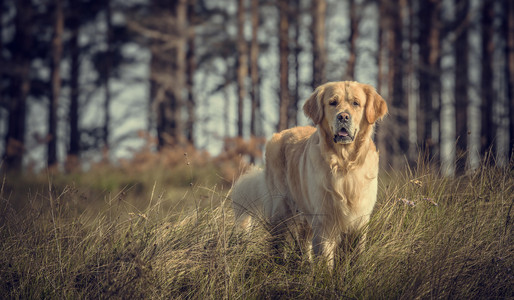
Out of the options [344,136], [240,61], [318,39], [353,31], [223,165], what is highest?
[353,31]

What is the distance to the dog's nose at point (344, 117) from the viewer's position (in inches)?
126

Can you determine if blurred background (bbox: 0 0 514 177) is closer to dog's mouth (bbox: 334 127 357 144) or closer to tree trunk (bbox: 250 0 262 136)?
tree trunk (bbox: 250 0 262 136)

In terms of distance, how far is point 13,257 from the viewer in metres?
2.76

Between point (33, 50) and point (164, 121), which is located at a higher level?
point (33, 50)

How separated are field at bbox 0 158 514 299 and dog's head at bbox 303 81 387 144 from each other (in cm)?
60

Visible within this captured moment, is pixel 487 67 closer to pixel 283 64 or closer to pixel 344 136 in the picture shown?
pixel 283 64

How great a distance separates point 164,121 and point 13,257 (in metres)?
15.7

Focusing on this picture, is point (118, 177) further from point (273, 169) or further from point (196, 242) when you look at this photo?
point (196, 242)

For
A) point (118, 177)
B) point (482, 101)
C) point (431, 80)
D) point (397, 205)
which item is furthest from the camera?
point (482, 101)

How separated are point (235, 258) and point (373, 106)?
154 cm

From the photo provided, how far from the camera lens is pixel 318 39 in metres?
12.9

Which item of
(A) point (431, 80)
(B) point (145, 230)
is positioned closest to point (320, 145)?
(B) point (145, 230)

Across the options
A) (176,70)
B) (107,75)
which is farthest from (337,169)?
(107,75)

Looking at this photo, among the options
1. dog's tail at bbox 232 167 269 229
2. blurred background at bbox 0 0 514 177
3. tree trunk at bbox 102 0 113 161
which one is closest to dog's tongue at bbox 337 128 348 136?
dog's tail at bbox 232 167 269 229
